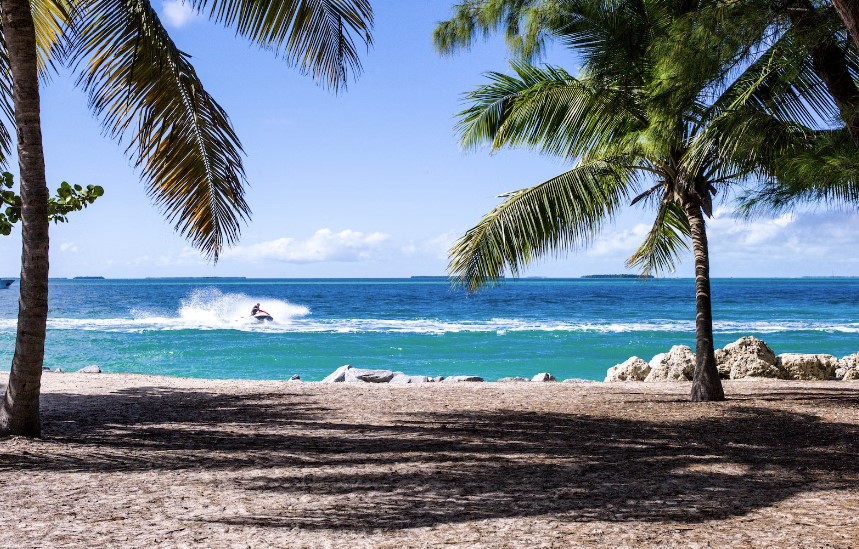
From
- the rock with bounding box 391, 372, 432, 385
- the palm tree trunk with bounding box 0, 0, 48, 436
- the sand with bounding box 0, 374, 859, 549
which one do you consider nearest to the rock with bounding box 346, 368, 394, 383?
the rock with bounding box 391, 372, 432, 385

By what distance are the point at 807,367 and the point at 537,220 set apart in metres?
6.32

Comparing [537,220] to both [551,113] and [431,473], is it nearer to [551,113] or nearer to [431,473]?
[551,113]

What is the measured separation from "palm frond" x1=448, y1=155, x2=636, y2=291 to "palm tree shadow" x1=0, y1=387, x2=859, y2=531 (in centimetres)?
209

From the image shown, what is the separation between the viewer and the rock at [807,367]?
1264 cm

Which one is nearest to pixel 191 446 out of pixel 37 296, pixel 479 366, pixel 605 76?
pixel 37 296

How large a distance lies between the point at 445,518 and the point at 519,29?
8.00 meters

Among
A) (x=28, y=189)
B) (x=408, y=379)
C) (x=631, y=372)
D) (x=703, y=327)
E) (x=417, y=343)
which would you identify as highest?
(x=28, y=189)

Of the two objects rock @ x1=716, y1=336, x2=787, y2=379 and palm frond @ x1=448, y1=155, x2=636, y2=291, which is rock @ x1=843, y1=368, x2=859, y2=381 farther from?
palm frond @ x1=448, y1=155, x2=636, y2=291

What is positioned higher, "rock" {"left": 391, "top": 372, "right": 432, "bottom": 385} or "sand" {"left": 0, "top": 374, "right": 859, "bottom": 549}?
"sand" {"left": 0, "top": 374, "right": 859, "bottom": 549}

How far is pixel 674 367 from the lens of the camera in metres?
12.7

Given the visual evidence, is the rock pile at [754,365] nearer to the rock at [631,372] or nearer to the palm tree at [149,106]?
the rock at [631,372]

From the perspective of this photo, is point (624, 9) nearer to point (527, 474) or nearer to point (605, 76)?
point (605, 76)

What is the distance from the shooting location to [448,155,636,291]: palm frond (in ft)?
30.8

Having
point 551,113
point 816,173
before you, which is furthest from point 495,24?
point 816,173
